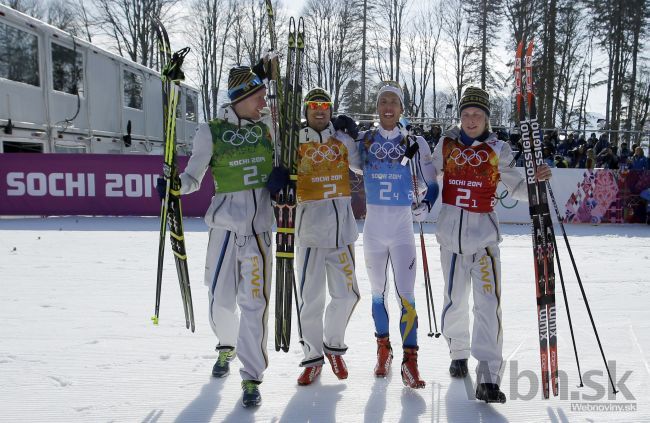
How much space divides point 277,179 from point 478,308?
145 cm

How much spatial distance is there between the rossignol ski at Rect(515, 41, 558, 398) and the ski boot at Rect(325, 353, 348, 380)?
1206mm

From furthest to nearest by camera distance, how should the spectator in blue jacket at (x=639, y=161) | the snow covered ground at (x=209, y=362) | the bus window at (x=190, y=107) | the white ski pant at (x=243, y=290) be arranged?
the bus window at (x=190, y=107) → the spectator in blue jacket at (x=639, y=161) → the white ski pant at (x=243, y=290) → the snow covered ground at (x=209, y=362)

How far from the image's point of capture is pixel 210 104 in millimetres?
30688

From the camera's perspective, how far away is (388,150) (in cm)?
345

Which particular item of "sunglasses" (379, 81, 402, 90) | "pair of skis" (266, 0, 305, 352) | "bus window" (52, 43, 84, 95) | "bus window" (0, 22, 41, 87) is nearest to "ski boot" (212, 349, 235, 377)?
"pair of skis" (266, 0, 305, 352)

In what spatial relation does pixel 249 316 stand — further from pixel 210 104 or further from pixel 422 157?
pixel 210 104

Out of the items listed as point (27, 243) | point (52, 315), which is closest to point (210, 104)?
point (27, 243)

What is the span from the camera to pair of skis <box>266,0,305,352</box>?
314 centimetres

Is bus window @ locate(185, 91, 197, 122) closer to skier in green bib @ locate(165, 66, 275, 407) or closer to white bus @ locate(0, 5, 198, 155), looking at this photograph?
white bus @ locate(0, 5, 198, 155)

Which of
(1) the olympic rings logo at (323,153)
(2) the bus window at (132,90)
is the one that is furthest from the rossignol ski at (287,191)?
(2) the bus window at (132,90)

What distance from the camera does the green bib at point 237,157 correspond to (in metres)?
3.15

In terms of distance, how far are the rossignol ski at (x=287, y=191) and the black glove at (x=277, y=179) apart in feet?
0.22

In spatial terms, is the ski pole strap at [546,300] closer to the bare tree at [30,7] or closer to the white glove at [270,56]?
the white glove at [270,56]

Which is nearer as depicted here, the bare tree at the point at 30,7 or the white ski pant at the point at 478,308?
the white ski pant at the point at 478,308
